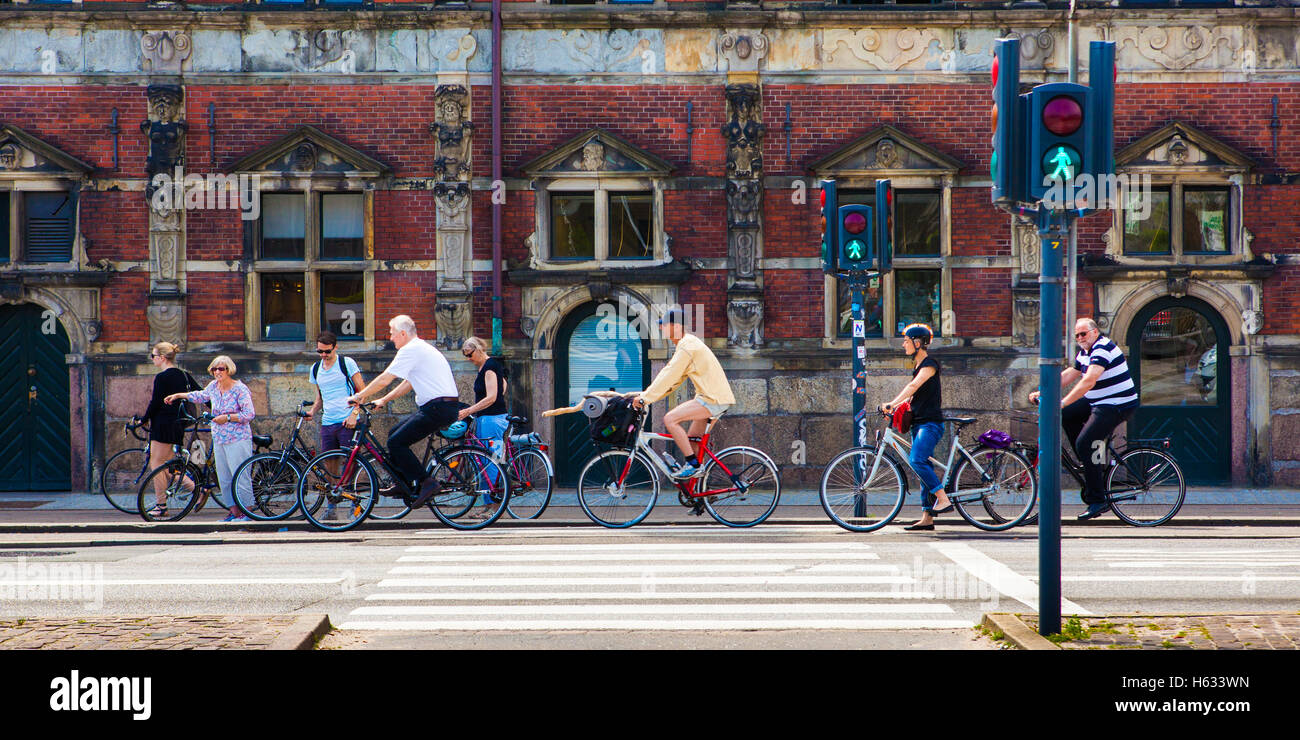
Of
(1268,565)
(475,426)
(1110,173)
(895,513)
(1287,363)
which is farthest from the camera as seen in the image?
(1287,363)

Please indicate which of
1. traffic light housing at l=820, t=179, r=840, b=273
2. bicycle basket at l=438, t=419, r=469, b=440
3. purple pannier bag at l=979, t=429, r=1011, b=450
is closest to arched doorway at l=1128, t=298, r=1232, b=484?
purple pannier bag at l=979, t=429, r=1011, b=450

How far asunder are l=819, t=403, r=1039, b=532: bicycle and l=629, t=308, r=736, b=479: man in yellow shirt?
4.17 ft

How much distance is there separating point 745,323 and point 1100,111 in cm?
998

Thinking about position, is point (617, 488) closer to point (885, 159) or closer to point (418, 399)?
point (418, 399)

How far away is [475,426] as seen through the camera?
40.7 ft

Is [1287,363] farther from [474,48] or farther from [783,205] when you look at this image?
[474,48]

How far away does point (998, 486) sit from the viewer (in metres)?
10.7

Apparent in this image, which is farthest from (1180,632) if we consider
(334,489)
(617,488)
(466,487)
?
(334,489)

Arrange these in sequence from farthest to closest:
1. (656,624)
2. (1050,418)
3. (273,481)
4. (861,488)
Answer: (273,481) → (861,488) → (656,624) → (1050,418)

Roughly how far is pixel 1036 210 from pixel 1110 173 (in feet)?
1.82

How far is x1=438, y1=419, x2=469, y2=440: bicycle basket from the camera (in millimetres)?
11578

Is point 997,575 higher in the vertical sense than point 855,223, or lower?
lower

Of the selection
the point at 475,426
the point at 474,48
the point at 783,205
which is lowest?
the point at 475,426
